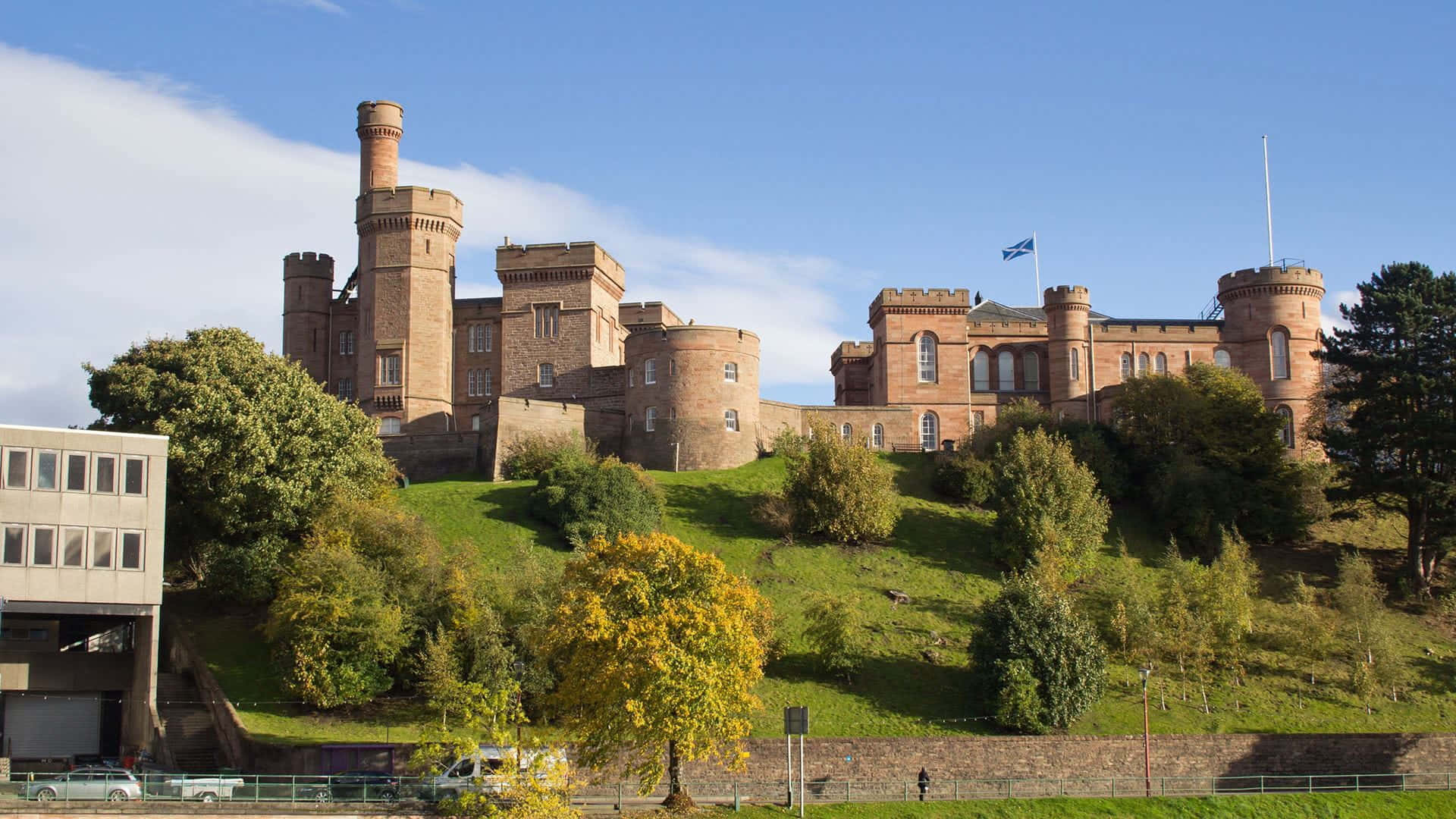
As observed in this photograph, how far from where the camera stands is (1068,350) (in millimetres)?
79000

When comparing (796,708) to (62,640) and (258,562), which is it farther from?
(62,640)

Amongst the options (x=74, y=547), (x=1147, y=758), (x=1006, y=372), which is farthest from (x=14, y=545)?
(x=1006, y=372)

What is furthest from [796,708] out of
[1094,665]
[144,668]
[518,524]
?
[518,524]

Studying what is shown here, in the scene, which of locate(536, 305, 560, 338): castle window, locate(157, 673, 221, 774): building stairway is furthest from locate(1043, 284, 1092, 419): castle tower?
locate(157, 673, 221, 774): building stairway

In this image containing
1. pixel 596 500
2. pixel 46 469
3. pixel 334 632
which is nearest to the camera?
pixel 46 469

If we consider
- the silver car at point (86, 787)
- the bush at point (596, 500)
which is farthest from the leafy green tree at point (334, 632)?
the bush at point (596, 500)

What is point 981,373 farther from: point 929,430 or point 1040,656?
point 1040,656

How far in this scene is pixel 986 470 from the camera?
65125mm

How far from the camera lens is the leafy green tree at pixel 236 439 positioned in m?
50.8

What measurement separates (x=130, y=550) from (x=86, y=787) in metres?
11.5

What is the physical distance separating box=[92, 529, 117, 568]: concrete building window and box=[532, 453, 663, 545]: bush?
17.1 metres

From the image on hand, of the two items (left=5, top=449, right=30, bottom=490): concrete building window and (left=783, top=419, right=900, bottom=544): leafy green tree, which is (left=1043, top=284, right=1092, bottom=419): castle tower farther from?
(left=5, top=449, right=30, bottom=490): concrete building window

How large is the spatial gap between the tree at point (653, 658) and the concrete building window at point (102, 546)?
13.6 m

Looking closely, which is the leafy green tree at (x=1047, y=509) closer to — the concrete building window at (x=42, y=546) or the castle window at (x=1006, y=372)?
the castle window at (x=1006, y=372)
